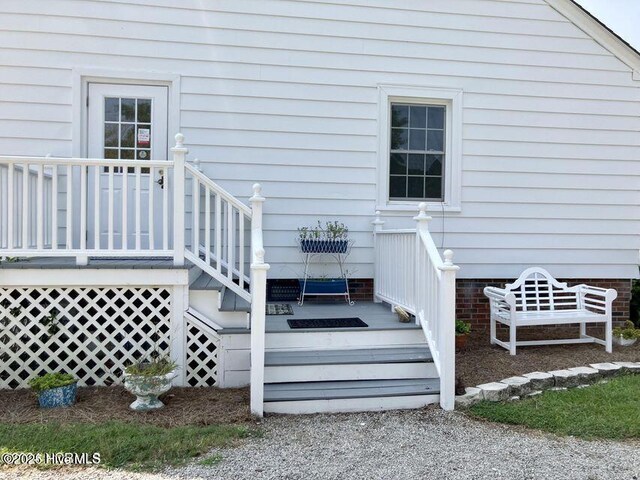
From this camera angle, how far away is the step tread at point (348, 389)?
391 cm

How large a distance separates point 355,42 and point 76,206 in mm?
3830

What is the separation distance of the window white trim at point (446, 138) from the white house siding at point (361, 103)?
0.10m

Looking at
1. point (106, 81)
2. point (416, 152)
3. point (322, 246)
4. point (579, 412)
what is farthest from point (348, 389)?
point (106, 81)

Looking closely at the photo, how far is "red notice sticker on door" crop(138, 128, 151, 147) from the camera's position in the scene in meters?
5.81

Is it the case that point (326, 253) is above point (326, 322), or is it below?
above

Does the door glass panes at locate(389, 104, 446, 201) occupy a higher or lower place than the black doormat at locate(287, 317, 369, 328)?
higher

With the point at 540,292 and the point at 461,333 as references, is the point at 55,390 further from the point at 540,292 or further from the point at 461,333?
the point at 540,292

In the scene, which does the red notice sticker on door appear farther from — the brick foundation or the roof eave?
the roof eave

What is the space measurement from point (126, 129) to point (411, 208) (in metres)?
3.56

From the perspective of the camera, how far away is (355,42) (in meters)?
6.13

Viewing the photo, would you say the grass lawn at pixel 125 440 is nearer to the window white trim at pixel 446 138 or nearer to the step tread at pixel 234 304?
the step tread at pixel 234 304

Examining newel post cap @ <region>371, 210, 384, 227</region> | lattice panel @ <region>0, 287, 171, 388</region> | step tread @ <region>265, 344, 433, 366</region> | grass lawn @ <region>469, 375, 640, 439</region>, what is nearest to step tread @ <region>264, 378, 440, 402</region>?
step tread @ <region>265, 344, 433, 366</region>

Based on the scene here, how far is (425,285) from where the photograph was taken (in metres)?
4.44

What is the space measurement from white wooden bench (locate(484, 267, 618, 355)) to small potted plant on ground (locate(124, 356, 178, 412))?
3630mm
